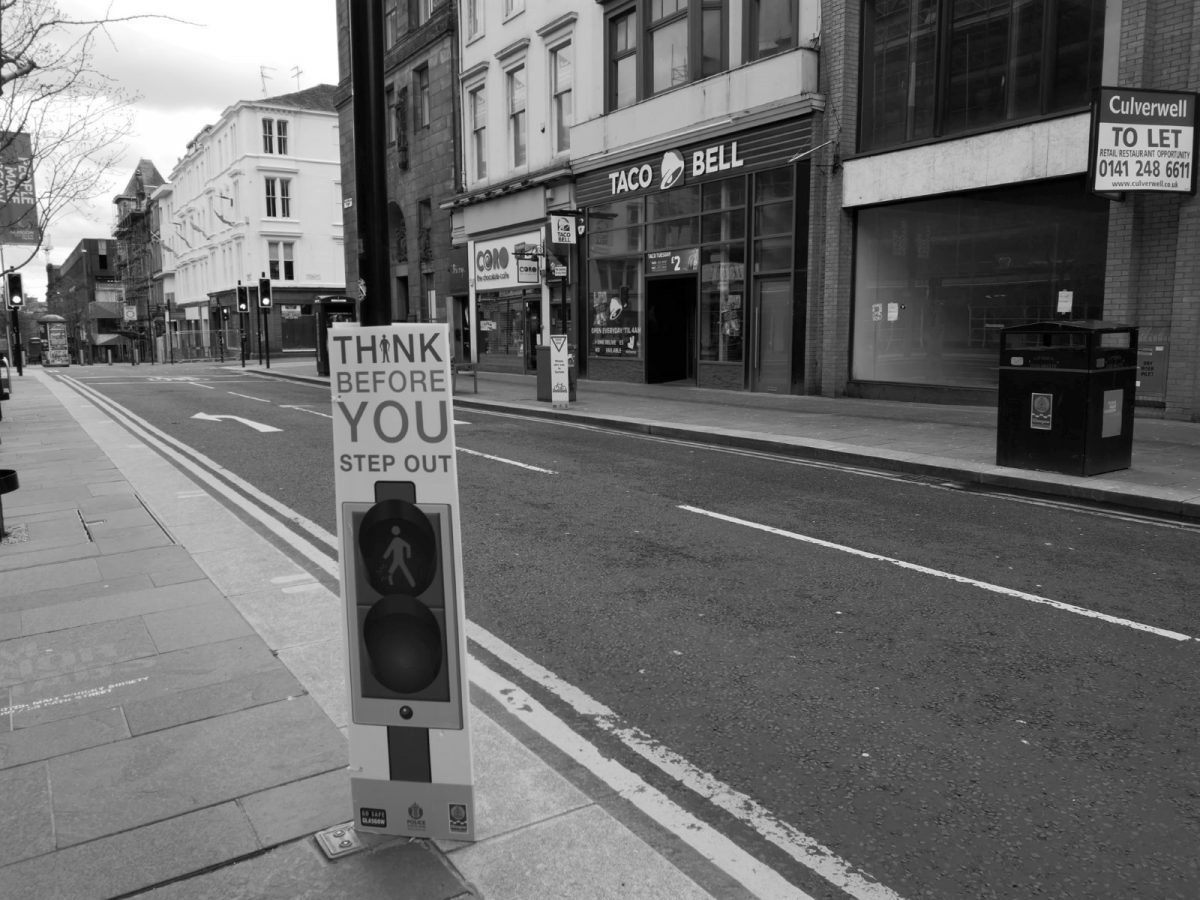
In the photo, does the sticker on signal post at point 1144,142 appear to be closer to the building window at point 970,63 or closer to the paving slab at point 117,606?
the building window at point 970,63

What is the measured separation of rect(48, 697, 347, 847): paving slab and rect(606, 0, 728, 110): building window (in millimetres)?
18373

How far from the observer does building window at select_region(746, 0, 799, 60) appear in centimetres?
1792

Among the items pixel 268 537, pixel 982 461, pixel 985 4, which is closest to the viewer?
pixel 268 537

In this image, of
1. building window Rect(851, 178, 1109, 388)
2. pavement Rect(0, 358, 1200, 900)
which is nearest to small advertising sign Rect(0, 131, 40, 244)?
pavement Rect(0, 358, 1200, 900)

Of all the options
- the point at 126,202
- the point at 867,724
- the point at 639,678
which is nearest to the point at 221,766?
the point at 639,678

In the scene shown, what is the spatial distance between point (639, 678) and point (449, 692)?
1.78 m

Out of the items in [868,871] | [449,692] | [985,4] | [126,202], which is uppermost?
[126,202]

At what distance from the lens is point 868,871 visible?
2.93 meters

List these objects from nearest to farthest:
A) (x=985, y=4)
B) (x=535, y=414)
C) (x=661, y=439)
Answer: (x=661, y=439) → (x=985, y=4) → (x=535, y=414)

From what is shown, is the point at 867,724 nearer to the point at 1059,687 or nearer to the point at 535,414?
the point at 1059,687

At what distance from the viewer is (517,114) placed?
2706 cm

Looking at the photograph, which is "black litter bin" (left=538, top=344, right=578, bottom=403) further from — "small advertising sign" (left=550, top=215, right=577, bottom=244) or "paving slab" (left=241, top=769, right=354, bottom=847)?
"paving slab" (left=241, top=769, right=354, bottom=847)

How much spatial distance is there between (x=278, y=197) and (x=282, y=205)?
1.60 feet

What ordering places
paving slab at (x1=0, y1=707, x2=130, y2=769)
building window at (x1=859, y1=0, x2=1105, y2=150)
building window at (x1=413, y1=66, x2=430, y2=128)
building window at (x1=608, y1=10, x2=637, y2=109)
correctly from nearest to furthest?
paving slab at (x1=0, y1=707, x2=130, y2=769)
building window at (x1=859, y1=0, x2=1105, y2=150)
building window at (x1=608, y1=10, x2=637, y2=109)
building window at (x1=413, y1=66, x2=430, y2=128)
